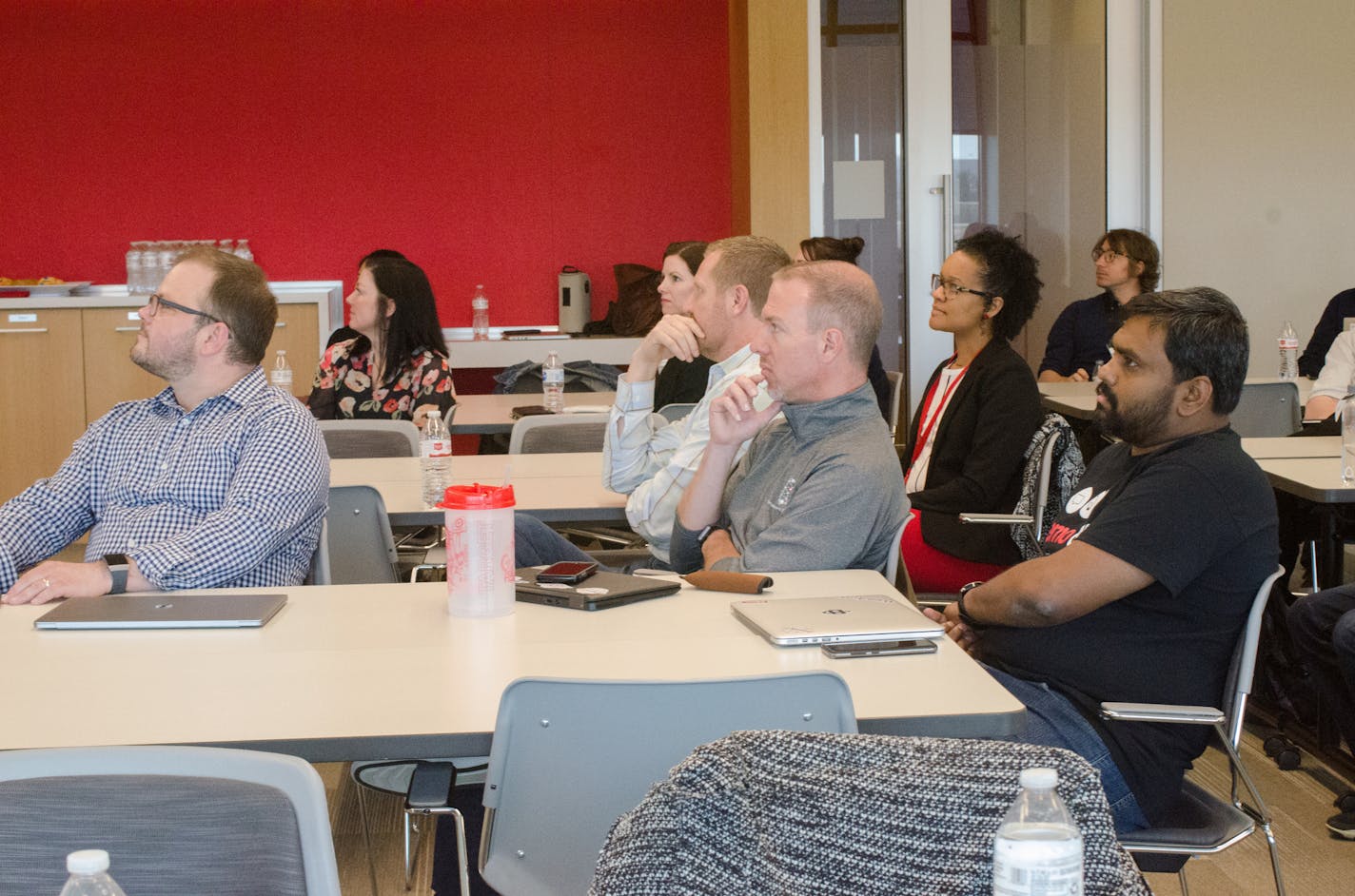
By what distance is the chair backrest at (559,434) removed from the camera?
403 centimetres

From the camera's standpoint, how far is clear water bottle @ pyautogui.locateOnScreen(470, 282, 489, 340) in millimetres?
7518

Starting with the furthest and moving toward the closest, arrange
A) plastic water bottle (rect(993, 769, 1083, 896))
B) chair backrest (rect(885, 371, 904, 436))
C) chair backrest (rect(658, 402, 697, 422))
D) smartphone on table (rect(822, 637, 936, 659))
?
chair backrest (rect(885, 371, 904, 436)), chair backrest (rect(658, 402, 697, 422)), smartphone on table (rect(822, 637, 936, 659)), plastic water bottle (rect(993, 769, 1083, 896))

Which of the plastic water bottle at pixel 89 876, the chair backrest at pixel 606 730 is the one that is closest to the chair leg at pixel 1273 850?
the chair backrest at pixel 606 730

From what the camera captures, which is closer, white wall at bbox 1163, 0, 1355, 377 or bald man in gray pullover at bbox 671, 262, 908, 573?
bald man in gray pullover at bbox 671, 262, 908, 573

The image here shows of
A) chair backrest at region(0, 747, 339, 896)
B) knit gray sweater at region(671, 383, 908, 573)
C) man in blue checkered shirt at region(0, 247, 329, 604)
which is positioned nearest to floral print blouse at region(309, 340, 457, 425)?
man in blue checkered shirt at region(0, 247, 329, 604)

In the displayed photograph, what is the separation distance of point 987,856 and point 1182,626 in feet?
3.84

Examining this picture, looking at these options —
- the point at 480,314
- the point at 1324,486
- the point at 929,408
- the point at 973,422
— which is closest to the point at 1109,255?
the point at 929,408

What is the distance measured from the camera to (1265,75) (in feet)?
23.4

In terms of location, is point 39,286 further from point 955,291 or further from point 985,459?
point 985,459

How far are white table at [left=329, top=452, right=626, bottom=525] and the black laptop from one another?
781 millimetres

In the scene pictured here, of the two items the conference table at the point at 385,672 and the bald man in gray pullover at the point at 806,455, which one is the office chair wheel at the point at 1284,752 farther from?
the conference table at the point at 385,672

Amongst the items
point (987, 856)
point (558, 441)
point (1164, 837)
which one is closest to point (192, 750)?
point (987, 856)

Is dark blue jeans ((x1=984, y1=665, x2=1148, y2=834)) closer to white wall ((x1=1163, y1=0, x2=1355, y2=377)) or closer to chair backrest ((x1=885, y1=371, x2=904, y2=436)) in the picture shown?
chair backrest ((x1=885, y1=371, x2=904, y2=436))

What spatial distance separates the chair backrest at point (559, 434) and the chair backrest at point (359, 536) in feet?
3.21
